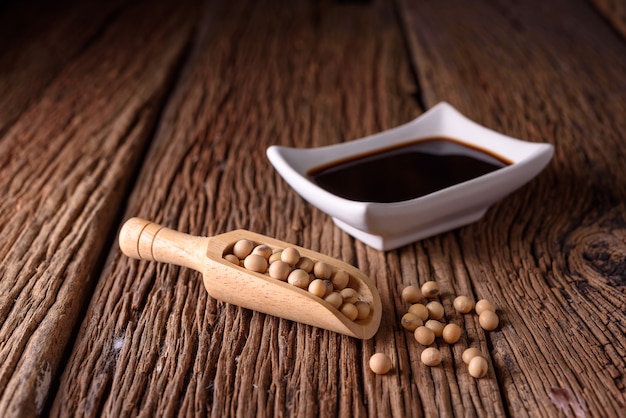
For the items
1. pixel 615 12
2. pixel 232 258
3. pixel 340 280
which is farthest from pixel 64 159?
pixel 615 12

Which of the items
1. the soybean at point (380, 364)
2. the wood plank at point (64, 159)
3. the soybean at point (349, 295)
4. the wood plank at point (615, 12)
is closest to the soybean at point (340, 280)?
the soybean at point (349, 295)

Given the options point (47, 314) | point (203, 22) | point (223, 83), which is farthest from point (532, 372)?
point (203, 22)

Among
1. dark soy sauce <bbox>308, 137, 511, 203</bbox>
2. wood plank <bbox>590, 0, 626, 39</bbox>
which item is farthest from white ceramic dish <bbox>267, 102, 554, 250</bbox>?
wood plank <bbox>590, 0, 626, 39</bbox>

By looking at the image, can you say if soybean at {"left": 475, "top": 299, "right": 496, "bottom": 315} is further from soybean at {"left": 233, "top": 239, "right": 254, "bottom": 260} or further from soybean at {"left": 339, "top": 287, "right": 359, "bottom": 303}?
soybean at {"left": 233, "top": 239, "right": 254, "bottom": 260}

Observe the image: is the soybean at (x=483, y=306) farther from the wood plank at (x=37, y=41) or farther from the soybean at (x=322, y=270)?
the wood plank at (x=37, y=41)

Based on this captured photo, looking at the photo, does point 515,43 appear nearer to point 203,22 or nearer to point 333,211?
point 203,22
